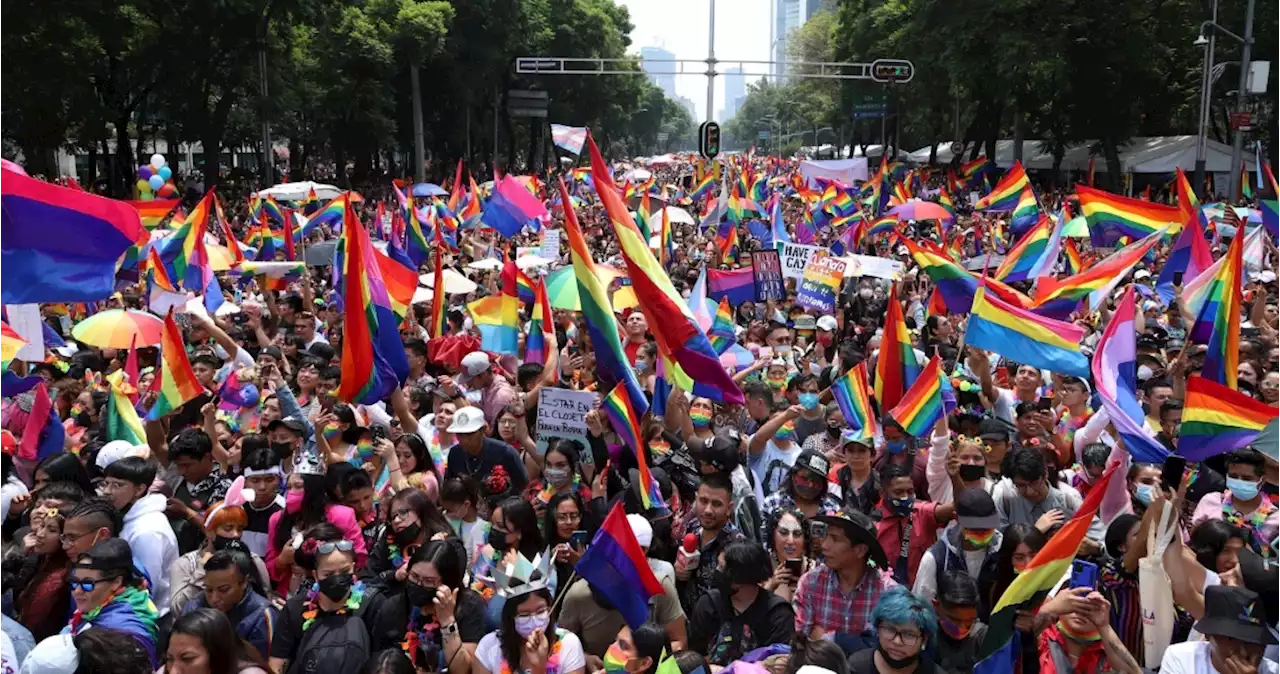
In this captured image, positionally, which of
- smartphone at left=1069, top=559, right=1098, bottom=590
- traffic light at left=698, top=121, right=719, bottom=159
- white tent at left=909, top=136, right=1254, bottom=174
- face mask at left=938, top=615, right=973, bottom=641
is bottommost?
face mask at left=938, top=615, right=973, bottom=641

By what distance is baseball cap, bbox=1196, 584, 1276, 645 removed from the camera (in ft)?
12.8

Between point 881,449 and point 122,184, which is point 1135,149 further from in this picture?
point 881,449

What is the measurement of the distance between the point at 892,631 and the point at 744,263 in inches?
519

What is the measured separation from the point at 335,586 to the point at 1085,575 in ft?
8.83

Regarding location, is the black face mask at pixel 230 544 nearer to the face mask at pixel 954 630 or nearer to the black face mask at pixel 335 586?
the black face mask at pixel 335 586

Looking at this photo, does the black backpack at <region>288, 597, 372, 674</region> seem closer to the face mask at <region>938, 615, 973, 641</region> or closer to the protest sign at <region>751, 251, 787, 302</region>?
the face mask at <region>938, 615, 973, 641</region>

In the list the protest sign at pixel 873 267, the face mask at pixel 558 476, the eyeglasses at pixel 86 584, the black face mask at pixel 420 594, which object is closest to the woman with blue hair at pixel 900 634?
the black face mask at pixel 420 594

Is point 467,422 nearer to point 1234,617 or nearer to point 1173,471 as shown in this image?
point 1173,471

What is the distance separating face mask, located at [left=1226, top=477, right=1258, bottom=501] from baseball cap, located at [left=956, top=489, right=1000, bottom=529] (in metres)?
1.34

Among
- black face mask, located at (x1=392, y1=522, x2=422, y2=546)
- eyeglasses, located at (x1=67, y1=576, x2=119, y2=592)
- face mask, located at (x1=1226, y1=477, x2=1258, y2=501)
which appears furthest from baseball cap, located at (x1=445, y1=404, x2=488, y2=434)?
face mask, located at (x1=1226, y1=477, x2=1258, y2=501)

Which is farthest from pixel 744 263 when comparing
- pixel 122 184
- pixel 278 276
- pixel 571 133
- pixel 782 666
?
pixel 122 184

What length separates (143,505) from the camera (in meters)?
5.45

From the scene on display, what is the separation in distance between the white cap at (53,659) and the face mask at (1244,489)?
15.9 ft

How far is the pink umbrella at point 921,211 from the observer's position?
60.5 ft
